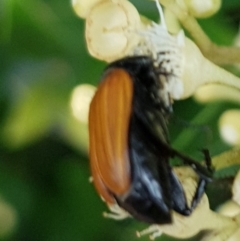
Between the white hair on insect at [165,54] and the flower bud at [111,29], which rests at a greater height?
the flower bud at [111,29]

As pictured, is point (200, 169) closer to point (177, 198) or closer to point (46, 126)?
point (177, 198)

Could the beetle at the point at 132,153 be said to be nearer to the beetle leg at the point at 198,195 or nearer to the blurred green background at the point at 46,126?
the beetle leg at the point at 198,195

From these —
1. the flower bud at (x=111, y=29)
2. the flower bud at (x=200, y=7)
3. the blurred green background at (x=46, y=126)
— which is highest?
the flower bud at (x=111, y=29)

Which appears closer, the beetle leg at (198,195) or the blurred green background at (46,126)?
the beetle leg at (198,195)

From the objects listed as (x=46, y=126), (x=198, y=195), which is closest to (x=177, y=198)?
(x=198, y=195)

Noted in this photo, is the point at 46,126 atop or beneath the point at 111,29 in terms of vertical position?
beneath

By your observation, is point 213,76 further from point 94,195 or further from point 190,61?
point 94,195

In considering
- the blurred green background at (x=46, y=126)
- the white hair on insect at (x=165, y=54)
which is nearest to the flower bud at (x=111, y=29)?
the white hair on insect at (x=165, y=54)
